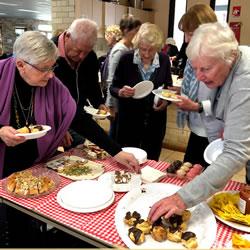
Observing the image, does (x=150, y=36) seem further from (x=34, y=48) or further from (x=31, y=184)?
(x=31, y=184)

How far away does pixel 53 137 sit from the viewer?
5.18 ft

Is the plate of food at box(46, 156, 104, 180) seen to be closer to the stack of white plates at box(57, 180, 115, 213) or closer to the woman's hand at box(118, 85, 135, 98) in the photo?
the stack of white plates at box(57, 180, 115, 213)

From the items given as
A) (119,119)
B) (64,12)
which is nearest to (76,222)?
(119,119)

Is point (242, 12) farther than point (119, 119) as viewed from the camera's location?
Yes

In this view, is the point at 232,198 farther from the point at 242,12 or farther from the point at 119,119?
the point at 242,12

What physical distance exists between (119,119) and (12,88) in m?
1.30

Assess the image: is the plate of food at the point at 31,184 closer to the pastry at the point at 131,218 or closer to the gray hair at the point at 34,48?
the pastry at the point at 131,218

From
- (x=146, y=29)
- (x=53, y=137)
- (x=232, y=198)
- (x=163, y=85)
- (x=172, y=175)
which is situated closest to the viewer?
(x=232, y=198)

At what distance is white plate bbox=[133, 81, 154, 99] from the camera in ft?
7.90

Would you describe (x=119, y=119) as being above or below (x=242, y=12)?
below

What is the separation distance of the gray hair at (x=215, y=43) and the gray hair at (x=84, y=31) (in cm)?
97

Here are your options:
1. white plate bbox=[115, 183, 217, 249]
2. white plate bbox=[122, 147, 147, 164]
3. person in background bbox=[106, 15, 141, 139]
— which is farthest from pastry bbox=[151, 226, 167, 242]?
person in background bbox=[106, 15, 141, 139]

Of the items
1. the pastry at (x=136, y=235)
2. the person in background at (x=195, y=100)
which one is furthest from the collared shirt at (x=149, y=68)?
the pastry at (x=136, y=235)

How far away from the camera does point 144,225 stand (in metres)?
1.02
